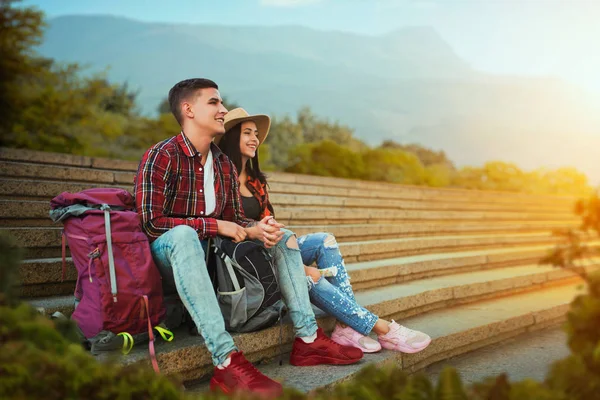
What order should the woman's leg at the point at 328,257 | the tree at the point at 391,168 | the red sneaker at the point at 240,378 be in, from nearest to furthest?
the red sneaker at the point at 240,378, the woman's leg at the point at 328,257, the tree at the point at 391,168

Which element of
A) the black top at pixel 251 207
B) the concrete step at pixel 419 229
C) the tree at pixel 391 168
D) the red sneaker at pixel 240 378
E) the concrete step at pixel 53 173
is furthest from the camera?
the tree at pixel 391 168

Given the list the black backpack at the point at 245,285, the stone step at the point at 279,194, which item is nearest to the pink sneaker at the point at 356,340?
the black backpack at the point at 245,285

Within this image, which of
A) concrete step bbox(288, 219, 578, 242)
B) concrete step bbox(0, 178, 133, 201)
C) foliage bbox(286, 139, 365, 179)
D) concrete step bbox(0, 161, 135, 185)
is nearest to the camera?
concrete step bbox(0, 178, 133, 201)

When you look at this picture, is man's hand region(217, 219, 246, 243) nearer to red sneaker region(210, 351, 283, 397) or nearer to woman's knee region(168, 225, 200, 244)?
woman's knee region(168, 225, 200, 244)

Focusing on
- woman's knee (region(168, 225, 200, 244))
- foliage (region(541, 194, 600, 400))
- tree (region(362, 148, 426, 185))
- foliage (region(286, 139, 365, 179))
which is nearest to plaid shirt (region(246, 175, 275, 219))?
woman's knee (region(168, 225, 200, 244))

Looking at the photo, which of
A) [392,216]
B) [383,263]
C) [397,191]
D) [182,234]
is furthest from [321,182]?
[182,234]

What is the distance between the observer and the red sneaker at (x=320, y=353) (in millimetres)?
2764

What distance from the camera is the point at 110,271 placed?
2254 mm

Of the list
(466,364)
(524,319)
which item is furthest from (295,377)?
(524,319)

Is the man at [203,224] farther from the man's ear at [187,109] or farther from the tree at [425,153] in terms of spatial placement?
the tree at [425,153]

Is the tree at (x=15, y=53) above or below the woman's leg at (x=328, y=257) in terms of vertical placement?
above

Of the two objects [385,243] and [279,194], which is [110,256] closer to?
[385,243]

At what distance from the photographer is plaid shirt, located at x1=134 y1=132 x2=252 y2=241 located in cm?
263

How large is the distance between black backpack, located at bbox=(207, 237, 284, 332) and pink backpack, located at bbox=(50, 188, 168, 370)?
0.34m
